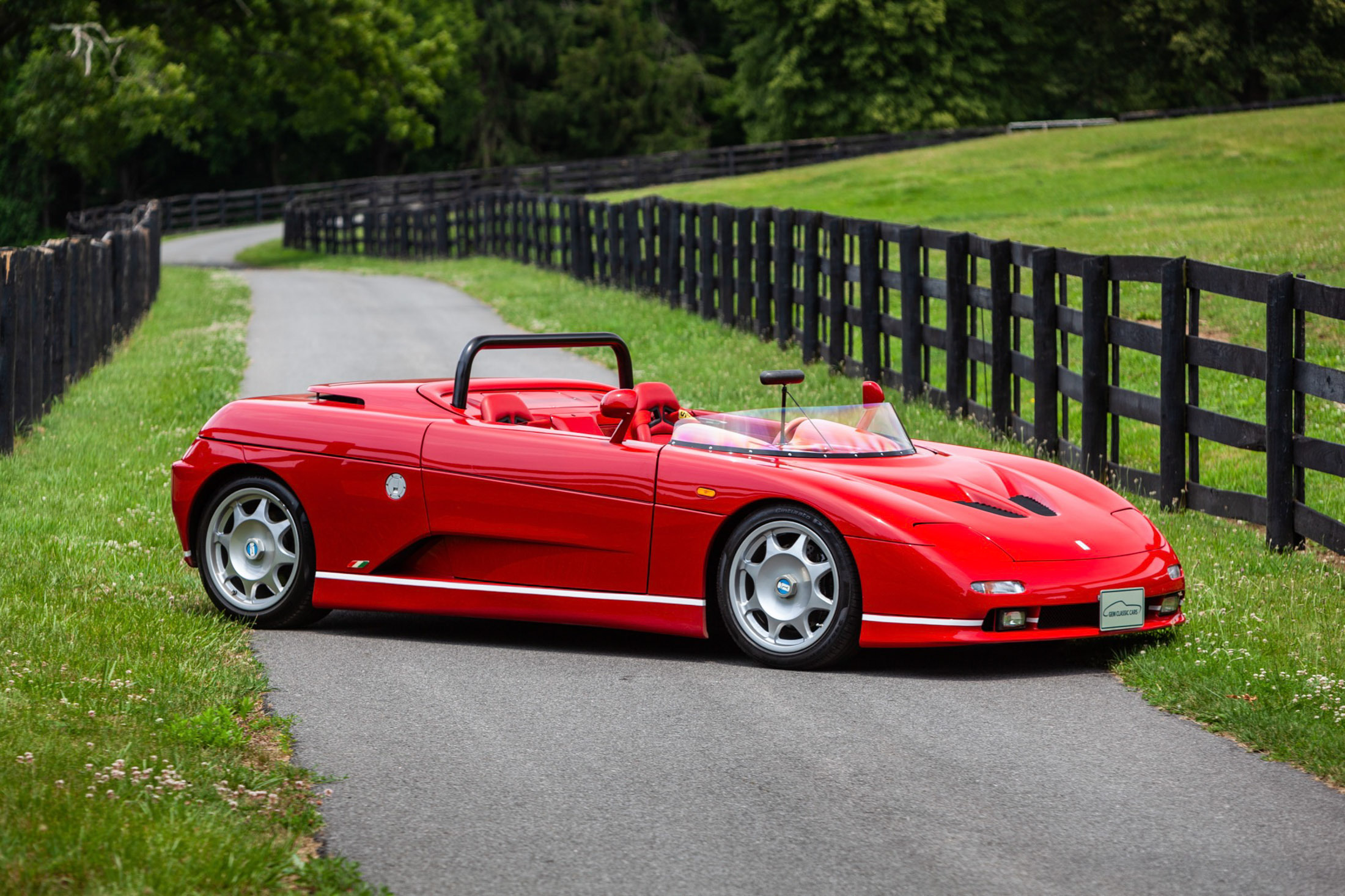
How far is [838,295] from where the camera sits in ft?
53.4

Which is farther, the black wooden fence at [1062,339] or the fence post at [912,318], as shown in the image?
the fence post at [912,318]

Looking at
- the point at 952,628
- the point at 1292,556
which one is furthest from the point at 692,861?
the point at 1292,556

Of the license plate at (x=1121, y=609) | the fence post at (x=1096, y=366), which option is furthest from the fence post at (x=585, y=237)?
the license plate at (x=1121, y=609)

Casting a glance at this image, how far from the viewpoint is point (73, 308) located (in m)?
16.1

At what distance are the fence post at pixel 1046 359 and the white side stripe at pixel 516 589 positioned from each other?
5.21 metres

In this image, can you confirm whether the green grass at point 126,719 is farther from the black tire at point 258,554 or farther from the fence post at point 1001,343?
the fence post at point 1001,343

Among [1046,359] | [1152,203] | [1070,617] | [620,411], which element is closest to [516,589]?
[620,411]

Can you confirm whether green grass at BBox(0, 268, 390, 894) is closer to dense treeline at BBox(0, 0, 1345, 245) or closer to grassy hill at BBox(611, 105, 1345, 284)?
grassy hill at BBox(611, 105, 1345, 284)

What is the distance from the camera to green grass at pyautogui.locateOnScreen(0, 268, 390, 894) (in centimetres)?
420

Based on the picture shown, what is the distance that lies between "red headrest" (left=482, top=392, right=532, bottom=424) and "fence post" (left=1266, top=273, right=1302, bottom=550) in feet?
12.3

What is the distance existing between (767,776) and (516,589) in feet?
6.93

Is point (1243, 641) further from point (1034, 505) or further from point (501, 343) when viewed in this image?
point (501, 343)

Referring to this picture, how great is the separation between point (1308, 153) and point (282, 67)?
79.5 feet

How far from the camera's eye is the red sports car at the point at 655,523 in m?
6.45
